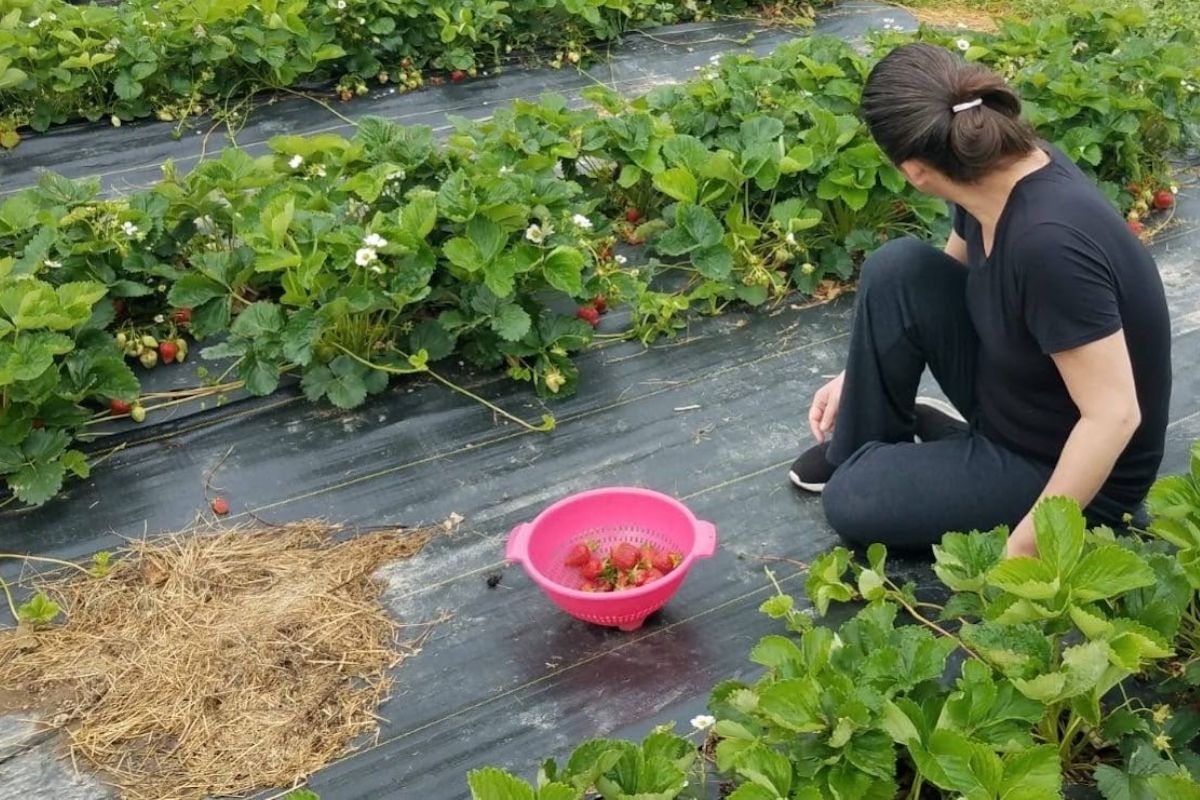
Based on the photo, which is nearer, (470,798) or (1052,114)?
(470,798)

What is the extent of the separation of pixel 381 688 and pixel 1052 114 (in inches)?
123

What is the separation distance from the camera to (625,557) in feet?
8.50

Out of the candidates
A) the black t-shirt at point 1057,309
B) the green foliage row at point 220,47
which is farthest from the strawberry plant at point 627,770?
the green foliage row at point 220,47

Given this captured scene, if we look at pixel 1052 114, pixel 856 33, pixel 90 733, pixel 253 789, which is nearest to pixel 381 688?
pixel 253 789

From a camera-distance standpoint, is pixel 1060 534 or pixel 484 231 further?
pixel 484 231

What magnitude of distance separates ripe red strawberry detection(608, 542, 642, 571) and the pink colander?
0.30 feet

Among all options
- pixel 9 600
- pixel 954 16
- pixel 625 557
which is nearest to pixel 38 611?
pixel 9 600

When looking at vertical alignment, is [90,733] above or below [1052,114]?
below

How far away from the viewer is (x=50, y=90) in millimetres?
4980

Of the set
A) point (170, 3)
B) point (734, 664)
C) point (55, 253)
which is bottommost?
point (734, 664)

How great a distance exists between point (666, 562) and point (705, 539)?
119 millimetres

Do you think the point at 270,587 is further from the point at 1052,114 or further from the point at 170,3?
the point at 170,3

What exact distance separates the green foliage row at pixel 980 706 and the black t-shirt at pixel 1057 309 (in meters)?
0.33

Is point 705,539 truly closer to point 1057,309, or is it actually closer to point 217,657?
point 1057,309
